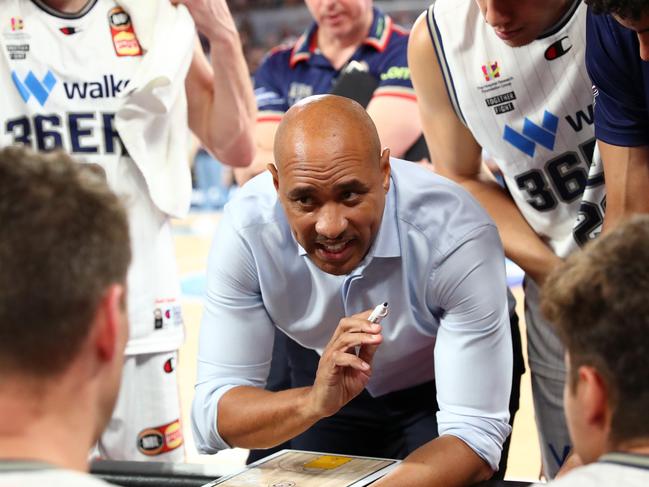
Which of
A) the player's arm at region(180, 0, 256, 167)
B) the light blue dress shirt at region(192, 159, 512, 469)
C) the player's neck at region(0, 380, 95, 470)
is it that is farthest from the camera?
the player's arm at region(180, 0, 256, 167)

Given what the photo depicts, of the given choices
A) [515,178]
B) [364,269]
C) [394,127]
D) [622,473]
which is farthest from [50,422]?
[394,127]

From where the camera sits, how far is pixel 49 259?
3.98ft

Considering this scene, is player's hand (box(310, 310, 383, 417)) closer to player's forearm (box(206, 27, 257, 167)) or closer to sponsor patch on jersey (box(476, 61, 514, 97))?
sponsor patch on jersey (box(476, 61, 514, 97))

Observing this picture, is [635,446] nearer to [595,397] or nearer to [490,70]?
[595,397]

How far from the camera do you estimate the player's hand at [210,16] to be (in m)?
2.88

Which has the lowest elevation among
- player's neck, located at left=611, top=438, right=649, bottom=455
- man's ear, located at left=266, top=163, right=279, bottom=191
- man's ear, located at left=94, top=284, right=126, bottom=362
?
man's ear, located at left=266, top=163, right=279, bottom=191

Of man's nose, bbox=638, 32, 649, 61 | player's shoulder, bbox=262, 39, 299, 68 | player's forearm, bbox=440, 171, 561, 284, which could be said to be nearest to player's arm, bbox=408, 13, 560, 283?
player's forearm, bbox=440, 171, 561, 284

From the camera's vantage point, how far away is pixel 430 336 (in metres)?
2.47

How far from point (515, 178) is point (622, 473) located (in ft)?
5.22

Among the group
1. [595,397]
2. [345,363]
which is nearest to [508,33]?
[345,363]

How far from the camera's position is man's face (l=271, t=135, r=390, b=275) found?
222 centimetres

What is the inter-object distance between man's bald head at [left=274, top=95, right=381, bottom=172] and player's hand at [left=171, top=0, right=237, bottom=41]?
28.6 inches

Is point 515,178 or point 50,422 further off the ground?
point 50,422

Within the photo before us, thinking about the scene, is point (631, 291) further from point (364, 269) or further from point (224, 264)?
point (224, 264)
